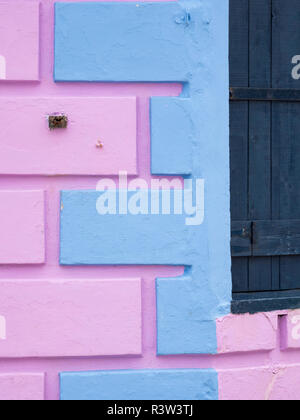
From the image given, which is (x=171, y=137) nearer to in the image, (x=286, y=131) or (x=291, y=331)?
(x=286, y=131)

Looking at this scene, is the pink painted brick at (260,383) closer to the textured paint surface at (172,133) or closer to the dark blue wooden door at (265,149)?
the textured paint surface at (172,133)

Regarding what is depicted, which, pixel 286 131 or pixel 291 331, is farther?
pixel 286 131

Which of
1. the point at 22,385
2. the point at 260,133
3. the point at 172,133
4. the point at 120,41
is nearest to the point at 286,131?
the point at 260,133

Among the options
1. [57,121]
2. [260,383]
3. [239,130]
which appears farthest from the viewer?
[239,130]

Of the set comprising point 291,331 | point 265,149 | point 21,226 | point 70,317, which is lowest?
point 291,331

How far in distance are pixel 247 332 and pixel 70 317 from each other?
3.13ft

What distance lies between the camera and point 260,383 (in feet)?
9.74

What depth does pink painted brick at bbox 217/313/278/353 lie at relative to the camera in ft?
9.66

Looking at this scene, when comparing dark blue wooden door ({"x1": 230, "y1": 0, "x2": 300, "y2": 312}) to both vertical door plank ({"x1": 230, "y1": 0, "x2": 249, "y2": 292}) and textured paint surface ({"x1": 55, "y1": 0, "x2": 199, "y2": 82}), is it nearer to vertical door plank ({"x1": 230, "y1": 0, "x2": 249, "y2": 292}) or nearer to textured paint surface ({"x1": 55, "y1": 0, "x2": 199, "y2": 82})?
vertical door plank ({"x1": 230, "y1": 0, "x2": 249, "y2": 292})

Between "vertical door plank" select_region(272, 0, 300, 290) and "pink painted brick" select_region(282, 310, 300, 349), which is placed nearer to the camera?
"pink painted brick" select_region(282, 310, 300, 349)

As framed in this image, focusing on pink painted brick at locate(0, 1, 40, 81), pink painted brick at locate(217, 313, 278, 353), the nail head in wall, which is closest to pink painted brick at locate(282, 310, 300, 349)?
pink painted brick at locate(217, 313, 278, 353)

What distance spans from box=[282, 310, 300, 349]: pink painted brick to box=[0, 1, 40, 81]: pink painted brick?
1869 millimetres

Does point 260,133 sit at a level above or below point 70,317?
above
